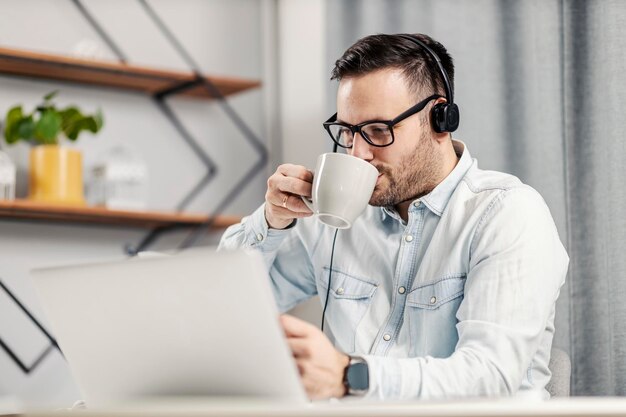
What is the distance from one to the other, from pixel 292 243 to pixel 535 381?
526mm

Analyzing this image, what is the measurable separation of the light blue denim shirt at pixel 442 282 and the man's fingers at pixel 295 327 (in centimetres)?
10

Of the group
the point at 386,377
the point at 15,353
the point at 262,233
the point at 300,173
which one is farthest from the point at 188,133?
the point at 386,377

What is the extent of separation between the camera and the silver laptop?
82 cm

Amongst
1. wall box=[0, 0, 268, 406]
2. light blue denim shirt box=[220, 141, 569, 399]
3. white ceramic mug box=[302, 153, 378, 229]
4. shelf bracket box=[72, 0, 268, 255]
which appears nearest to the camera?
light blue denim shirt box=[220, 141, 569, 399]

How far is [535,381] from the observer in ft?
4.34

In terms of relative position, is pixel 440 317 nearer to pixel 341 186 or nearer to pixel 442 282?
pixel 442 282

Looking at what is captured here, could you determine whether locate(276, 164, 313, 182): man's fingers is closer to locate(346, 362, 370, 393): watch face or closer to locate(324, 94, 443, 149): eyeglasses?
locate(324, 94, 443, 149): eyeglasses

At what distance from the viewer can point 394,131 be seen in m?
1.48

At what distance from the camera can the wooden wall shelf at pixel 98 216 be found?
7.83ft

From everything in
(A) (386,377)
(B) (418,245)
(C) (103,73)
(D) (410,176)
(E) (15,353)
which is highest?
(C) (103,73)

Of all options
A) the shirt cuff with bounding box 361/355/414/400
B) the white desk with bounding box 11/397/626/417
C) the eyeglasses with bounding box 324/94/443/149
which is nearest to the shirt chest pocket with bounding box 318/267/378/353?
the eyeglasses with bounding box 324/94/443/149

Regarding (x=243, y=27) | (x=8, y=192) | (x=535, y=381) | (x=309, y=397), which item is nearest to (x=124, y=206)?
(x=8, y=192)

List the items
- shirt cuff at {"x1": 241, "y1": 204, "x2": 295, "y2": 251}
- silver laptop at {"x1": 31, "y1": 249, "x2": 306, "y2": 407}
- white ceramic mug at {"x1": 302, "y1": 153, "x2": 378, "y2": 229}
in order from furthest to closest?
shirt cuff at {"x1": 241, "y1": 204, "x2": 295, "y2": 251} → white ceramic mug at {"x1": 302, "y1": 153, "x2": 378, "y2": 229} → silver laptop at {"x1": 31, "y1": 249, "x2": 306, "y2": 407}

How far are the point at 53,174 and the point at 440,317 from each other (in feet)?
4.69
